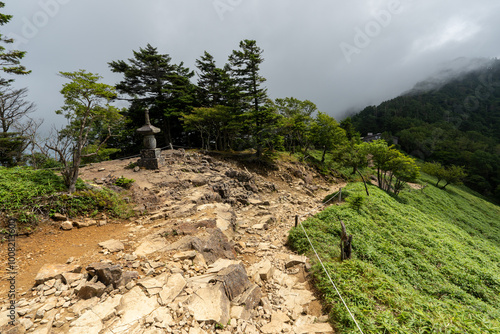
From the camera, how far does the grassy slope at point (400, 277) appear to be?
14.7ft

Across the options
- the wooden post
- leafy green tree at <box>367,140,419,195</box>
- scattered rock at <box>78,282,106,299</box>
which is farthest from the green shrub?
leafy green tree at <box>367,140,419,195</box>

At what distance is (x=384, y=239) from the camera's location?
30.0ft

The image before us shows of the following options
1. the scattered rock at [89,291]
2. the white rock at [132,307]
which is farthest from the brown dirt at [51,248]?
the white rock at [132,307]

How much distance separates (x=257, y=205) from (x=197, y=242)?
6665 mm

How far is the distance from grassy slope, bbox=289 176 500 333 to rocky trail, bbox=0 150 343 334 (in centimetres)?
95

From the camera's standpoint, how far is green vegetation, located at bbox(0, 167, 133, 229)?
232 inches

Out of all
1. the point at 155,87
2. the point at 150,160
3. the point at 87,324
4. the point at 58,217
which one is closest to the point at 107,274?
the point at 87,324

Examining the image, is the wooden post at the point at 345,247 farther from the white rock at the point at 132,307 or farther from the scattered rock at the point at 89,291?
the scattered rock at the point at 89,291

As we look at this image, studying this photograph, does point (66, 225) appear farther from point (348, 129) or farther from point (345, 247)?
point (348, 129)

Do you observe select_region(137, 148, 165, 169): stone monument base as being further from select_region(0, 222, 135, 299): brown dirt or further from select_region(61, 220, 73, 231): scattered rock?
select_region(61, 220, 73, 231): scattered rock

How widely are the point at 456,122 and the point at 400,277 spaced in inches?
4159

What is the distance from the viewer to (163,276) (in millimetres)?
4484

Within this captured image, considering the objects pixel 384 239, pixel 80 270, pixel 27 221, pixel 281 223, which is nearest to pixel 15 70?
pixel 27 221

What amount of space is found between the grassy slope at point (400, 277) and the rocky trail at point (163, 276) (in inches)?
37.4
